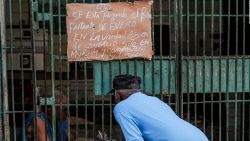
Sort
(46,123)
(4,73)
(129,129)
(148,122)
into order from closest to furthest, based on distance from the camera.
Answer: (129,129), (148,122), (4,73), (46,123)

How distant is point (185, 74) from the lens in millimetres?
5836

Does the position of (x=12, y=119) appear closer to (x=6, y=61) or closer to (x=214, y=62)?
(x=6, y=61)

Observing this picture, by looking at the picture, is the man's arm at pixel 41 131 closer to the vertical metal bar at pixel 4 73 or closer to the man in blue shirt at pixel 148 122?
the vertical metal bar at pixel 4 73

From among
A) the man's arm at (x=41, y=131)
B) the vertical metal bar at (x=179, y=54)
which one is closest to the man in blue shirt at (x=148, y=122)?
the vertical metal bar at (x=179, y=54)

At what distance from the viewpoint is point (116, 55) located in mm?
5617

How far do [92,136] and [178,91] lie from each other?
1.16 metres

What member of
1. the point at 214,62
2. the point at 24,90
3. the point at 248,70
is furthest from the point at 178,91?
the point at 24,90

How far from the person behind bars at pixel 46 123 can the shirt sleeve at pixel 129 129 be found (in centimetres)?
199

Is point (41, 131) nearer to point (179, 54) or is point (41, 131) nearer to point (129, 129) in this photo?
point (179, 54)

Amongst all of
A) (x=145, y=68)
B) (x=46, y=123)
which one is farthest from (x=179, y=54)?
(x=46, y=123)

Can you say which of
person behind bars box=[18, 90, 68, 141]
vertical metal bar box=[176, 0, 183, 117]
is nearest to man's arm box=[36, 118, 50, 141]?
person behind bars box=[18, 90, 68, 141]

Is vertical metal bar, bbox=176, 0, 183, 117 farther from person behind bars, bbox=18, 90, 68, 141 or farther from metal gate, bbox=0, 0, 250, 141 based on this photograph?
person behind bars, bbox=18, 90, 68, 141

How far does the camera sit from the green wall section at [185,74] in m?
5.69

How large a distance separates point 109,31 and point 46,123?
1.29 meters
